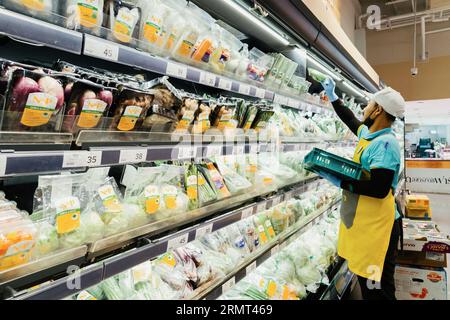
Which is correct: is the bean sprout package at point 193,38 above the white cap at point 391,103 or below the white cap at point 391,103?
above

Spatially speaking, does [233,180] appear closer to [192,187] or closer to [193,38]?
[192,187]

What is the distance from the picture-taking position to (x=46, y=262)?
0.89 meters

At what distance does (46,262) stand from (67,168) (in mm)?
273

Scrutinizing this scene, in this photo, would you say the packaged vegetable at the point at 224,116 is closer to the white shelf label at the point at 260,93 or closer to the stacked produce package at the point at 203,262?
the white shelf label at the point at 260,93

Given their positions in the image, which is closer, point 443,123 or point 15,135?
point 15,135

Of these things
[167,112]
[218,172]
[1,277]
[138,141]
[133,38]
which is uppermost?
[133,38]

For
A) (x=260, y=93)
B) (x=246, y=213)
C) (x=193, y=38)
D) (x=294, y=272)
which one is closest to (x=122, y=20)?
(x=193, y=38)

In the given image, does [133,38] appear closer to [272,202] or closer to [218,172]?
[218,172]

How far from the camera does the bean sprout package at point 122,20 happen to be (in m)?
1.12

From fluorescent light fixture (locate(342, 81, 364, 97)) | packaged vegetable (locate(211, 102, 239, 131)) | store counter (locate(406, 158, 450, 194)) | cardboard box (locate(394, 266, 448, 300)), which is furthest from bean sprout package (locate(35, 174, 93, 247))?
store counter (locate(406, 158, 450, 194))

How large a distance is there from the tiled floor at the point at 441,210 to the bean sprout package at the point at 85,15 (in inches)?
239

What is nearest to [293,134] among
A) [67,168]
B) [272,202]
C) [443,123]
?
[272,202]

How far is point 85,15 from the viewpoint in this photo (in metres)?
1.01

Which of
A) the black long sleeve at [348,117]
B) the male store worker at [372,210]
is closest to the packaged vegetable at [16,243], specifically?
the male store worker at [372,210]
